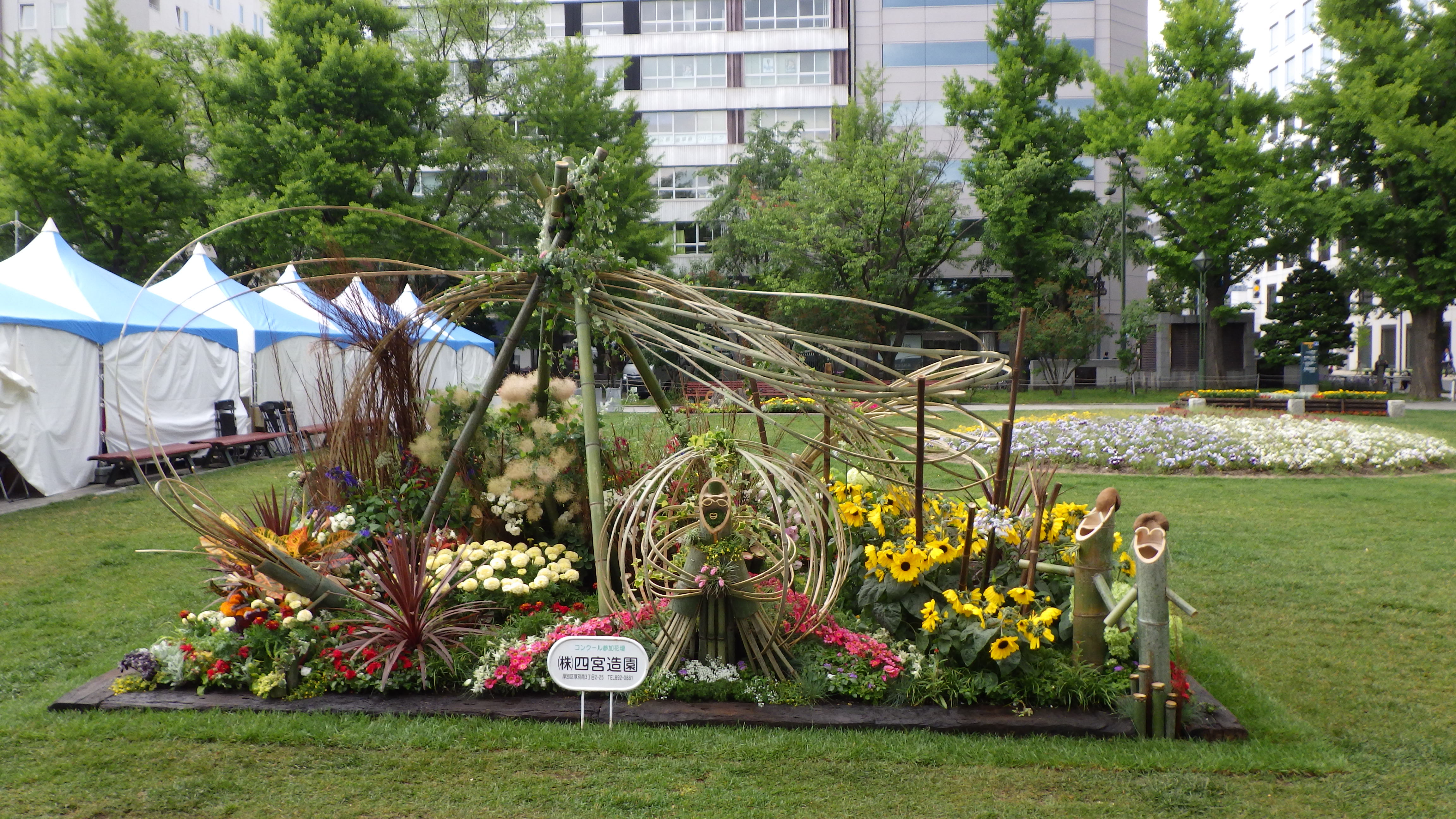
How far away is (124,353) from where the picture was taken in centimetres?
1117

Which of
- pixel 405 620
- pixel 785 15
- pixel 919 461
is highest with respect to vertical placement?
pixel 785 15

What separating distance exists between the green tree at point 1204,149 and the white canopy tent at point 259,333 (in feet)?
78.1

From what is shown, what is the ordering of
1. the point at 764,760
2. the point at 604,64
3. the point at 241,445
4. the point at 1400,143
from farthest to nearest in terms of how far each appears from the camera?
the point at 604,64, the point at 1400,143, the point at 241,445, the point at 764,760

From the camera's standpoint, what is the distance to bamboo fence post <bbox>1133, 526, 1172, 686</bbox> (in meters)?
3.30

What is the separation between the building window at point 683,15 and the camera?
130 ft

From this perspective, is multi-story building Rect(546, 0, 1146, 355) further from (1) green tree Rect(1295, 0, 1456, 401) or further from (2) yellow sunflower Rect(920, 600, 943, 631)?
(2) yellow sunflower Rect(920, 600, 943, 631)

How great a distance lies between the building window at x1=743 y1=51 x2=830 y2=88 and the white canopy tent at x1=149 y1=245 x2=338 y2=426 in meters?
28.4

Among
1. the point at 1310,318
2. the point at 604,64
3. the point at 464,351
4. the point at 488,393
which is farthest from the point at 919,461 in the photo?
the point at 604,64

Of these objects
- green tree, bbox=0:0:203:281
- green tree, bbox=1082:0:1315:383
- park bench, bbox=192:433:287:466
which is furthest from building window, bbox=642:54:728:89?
park bench, bbox=192:433:287:466

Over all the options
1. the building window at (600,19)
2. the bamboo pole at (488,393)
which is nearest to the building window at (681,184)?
the building window at (600,19)

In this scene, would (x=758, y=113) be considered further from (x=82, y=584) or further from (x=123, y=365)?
(x=82, y=584)

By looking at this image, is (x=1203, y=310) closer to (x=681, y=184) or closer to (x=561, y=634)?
(x=681, y=184)

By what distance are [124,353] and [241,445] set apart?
195cm

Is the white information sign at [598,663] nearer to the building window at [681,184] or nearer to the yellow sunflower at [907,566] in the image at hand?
the yellow sunflower at [907,566]
